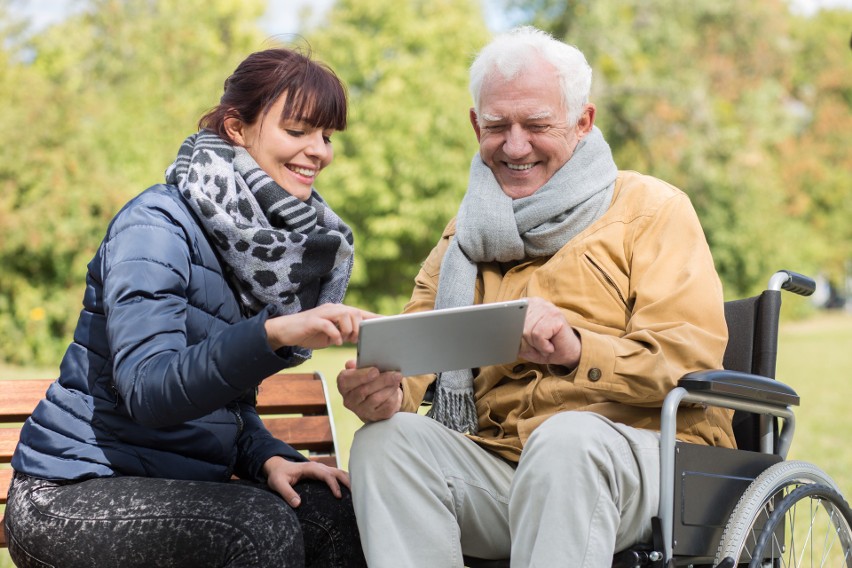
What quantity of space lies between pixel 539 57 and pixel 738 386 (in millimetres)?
1076

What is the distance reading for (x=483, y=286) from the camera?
3.17 meters

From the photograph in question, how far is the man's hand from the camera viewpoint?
8.48 feet

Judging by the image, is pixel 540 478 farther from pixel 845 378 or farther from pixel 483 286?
pixel 845 378

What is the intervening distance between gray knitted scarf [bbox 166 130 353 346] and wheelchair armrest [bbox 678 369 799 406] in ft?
2.99

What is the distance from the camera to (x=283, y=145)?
276 cm

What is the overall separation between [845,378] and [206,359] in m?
13.5

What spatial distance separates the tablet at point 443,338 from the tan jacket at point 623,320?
300 mm

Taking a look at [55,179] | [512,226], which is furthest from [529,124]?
[55,179]

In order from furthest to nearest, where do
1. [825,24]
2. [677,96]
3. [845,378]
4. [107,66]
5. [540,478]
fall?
[825,24] < [107,66] < [677,96] < [845,378] < [540,478]

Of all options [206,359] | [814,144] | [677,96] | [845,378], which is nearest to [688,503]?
[206,359]

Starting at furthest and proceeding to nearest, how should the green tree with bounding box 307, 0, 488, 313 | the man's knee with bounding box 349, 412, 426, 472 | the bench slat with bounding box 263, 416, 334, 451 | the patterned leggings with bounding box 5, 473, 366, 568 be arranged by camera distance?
the green tree with bounding box 307, 0, 488, 313 → the bench slat with bounding box 263, 416, 334, 451 → the man's knee with bounding box 349, 412, 426, 472 → the patterned leggings with bounding box 5, 473, 366, 568

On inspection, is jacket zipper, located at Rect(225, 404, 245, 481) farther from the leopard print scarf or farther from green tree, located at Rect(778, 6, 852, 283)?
green tree, located at Rect(778, 6, 852, 283)

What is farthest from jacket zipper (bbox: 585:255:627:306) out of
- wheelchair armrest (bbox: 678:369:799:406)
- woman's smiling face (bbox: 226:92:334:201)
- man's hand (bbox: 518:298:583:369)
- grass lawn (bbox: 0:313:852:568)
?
grass lawn (bbox: 0:313:852:568)

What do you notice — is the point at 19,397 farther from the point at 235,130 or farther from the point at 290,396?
the point at 235,130
